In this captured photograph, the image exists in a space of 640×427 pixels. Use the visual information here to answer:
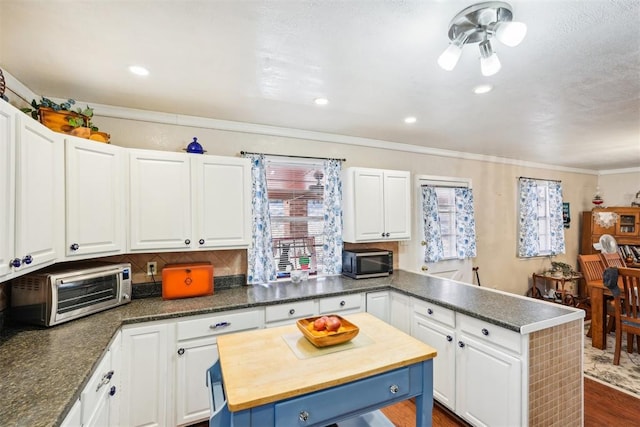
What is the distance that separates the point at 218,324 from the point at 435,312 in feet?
5.54

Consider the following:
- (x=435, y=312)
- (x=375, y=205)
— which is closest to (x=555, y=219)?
(x=375, y=205)

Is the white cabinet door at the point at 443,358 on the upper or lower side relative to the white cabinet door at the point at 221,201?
lower

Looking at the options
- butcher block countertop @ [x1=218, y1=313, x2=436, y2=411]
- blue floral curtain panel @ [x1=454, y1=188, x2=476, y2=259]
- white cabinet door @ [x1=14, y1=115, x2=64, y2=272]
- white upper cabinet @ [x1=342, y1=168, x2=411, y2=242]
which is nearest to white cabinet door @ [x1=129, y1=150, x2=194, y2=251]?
white cabinet door @ [x1=14, y1=115, x2=64, y2=272]

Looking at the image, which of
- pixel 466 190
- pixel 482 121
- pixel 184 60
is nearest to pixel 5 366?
pixel 184 60

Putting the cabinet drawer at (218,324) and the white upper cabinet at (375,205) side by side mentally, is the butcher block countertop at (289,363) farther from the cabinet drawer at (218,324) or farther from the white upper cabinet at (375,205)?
the white upper cabinet at (375,205)

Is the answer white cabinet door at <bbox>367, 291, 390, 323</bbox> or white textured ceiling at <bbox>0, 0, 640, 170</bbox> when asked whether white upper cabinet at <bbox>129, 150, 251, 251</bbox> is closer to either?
white textured ceiling at <bbox>0, 0, 640, 170</bbox>

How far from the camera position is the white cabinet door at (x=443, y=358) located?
88.4 inches

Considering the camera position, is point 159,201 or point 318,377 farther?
point 159,201

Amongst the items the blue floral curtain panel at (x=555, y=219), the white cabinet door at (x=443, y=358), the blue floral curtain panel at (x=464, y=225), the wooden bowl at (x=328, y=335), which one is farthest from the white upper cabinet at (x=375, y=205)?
the blue floral curtain panel at (x=555, y=219)

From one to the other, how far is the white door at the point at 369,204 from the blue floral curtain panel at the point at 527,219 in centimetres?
295

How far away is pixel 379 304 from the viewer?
2855mm

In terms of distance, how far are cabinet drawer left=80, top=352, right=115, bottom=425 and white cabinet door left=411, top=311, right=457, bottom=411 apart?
2207mm

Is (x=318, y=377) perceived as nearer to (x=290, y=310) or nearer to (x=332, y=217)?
(x=290, y=310)

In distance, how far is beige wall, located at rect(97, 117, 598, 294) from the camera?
8.57 ft
